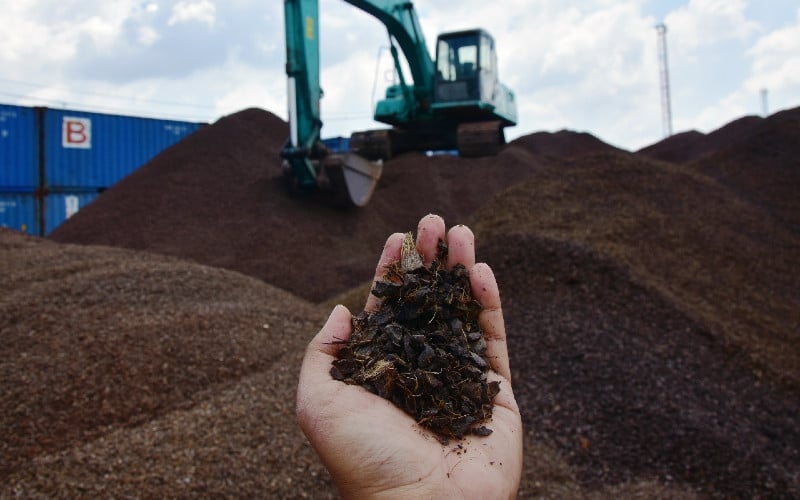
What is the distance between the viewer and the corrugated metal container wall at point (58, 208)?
1683 centimetres

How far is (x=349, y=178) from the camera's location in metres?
13.5

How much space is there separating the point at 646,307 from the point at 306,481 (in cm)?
439

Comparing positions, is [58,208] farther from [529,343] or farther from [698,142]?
[698,142]

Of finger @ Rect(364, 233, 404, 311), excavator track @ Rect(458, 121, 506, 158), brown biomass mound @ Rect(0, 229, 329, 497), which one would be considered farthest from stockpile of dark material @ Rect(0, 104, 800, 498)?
finger @ Rect(364, 233, 404, 311)

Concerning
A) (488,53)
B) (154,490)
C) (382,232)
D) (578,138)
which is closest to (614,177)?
(488,53)

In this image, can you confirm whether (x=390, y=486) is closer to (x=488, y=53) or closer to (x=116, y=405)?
(x=116, y=405)

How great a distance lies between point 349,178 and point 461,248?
1078cm

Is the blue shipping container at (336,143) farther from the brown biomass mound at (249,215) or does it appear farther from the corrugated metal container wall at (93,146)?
the corrugated metal container wall at (93,146)

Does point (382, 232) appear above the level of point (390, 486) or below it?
above

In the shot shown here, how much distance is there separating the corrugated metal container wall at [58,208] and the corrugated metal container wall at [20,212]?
Answer: 0.24 meters

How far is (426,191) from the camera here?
17.2 meters

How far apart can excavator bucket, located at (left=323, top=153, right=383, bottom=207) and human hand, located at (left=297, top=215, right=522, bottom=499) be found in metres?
10.9

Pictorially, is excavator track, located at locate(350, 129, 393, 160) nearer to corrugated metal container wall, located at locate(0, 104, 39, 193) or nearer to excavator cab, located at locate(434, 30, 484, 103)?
excavator cab, located at locate(434, 30, 484, 103)

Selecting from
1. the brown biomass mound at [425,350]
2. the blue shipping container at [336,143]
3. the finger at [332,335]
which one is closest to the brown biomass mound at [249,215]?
the blue shipping container at [336,143]
